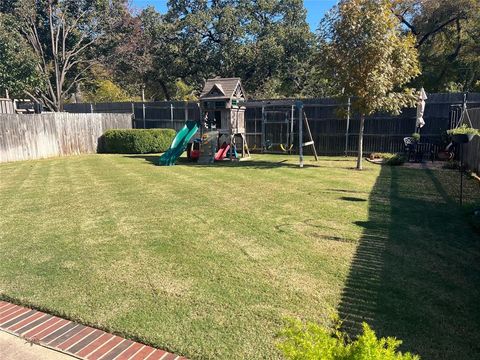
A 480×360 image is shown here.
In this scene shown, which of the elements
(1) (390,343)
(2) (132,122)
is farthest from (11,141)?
(1) (390,343)

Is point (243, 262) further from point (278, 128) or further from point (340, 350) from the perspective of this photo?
point (278, 128)

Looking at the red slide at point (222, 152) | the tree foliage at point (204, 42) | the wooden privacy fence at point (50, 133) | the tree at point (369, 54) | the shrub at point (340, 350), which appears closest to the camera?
the shrub at point (340, 350)

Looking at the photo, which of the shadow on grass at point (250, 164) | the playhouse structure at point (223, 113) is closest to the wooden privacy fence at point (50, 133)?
the shadow on grass at point (250, 164)

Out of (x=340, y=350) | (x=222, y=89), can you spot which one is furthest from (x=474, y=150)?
(x=340, y=350)

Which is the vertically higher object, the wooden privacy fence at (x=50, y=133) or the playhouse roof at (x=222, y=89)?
the playhouse roof at (x=222, y=89)

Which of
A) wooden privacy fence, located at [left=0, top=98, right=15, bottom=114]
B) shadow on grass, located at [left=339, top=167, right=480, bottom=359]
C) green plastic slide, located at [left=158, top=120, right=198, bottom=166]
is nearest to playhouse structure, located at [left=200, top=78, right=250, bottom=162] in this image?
green plastic slide, located at [left=158, top=120, right=198, bottom=166]

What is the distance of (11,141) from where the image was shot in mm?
14867

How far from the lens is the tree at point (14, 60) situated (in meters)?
19.0

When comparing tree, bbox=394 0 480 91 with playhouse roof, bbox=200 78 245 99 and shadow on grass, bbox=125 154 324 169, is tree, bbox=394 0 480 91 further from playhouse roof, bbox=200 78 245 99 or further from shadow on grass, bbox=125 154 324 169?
shadow on grass, bbox=125 154 324 169

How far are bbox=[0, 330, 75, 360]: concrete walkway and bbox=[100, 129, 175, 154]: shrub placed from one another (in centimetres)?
1506

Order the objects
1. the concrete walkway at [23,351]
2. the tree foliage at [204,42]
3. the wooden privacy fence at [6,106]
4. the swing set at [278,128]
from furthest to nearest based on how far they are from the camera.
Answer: the tree foliage at [204,42]
the wooden privacy fence at [6,106]
the swing set at [278,128]
the concrete walkway at [23,351]

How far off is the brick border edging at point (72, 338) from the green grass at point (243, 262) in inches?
4.2

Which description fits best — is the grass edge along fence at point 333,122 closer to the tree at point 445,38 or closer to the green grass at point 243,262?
the green grass at point 243,262

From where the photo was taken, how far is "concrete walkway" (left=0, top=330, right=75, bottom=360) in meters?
2.82
